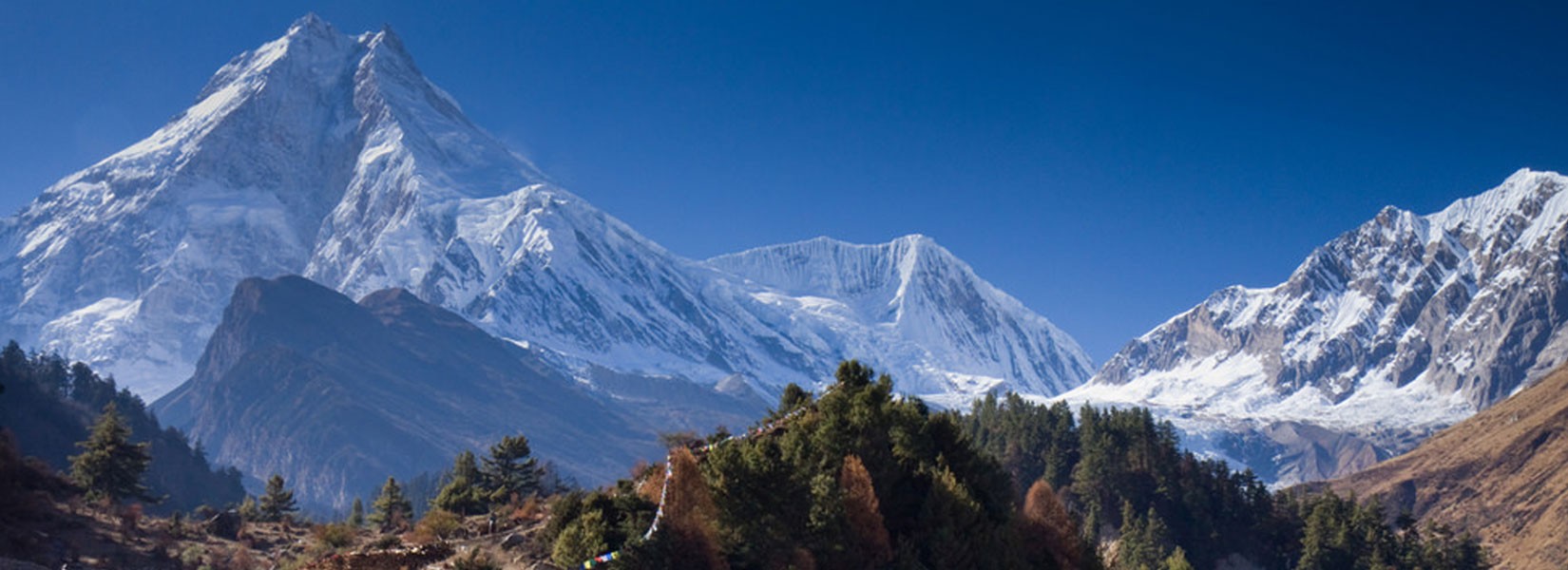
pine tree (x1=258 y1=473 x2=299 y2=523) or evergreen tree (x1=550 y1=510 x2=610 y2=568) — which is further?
pine tree (x1=258 y1=473 x2=299 y2=523)

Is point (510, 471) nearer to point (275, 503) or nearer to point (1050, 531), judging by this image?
point (275, 503)

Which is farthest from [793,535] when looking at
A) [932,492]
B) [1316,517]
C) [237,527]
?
[1316,517]

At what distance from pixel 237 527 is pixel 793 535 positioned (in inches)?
1394

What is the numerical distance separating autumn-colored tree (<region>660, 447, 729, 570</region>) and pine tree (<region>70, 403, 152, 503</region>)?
41.3 m

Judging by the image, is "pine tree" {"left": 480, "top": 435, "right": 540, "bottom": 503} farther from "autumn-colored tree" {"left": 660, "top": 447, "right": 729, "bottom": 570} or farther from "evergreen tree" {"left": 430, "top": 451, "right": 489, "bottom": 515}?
"autumn-colored tree" {"left": 660, "top": 447, "right": 729, "bottom": 570}

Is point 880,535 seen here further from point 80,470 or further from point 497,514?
point 80,470

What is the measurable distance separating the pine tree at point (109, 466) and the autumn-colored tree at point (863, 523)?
45.3m

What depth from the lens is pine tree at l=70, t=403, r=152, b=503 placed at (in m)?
78.7

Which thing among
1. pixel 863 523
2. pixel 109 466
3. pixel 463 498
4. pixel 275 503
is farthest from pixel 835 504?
pixel 275 503

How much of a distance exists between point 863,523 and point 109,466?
1918 inches

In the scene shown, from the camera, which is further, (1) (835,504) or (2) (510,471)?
(2) (510,471)

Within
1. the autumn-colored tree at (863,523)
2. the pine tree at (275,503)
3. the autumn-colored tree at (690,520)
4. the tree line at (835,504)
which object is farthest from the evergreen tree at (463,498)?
the autumn-colored tree at (863,523)

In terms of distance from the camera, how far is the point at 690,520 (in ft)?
172

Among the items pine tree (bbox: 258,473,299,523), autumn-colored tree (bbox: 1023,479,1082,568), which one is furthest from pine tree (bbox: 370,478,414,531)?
autumn-colored tree (bbox: 1023,479,1082,568)
